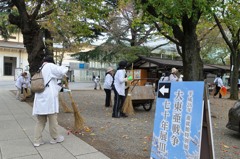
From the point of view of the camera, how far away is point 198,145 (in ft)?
11.0

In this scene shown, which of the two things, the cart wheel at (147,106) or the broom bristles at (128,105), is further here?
the cart wheel at (147,106)

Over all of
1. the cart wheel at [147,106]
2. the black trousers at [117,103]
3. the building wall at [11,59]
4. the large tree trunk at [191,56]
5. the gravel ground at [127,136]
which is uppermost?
the building wall at [11,59]

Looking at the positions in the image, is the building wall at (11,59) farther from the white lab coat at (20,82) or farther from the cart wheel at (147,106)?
the cart wheel at (147,106)

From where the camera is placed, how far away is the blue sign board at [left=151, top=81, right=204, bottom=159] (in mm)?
3408

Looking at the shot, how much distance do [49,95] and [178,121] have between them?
2.54 meters

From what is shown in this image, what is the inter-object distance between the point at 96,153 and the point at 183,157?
5.64 feet

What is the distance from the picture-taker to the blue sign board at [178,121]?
341 centimetres

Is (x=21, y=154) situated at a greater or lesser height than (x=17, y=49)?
lesser

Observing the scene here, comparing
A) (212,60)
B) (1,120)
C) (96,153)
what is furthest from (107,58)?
(96,153)

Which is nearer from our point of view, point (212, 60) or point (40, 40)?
point (40, 40)

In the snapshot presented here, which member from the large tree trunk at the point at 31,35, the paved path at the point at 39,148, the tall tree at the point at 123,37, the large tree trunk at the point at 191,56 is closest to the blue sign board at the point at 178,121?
the paved path at the point at 39,148

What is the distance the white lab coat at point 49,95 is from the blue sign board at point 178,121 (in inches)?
80.3

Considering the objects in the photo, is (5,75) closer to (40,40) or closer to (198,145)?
(40,40)

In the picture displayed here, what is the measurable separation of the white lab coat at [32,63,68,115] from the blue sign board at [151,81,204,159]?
204cm
